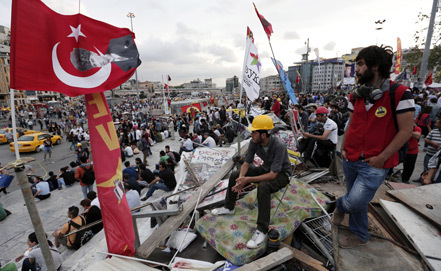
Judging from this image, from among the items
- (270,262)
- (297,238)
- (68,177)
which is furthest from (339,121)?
(68,177)

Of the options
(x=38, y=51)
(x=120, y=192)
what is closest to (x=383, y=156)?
(x=120, y=192)

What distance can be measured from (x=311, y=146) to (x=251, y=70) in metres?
3.41

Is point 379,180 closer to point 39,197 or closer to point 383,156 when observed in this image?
point 383,156

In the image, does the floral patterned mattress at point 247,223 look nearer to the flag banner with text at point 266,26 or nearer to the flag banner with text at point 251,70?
the flag banner with text at point 251,70

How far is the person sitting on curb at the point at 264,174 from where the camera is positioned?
3123 mm

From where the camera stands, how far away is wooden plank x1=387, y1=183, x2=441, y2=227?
315 cm

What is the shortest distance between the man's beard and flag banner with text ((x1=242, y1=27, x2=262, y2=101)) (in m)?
5.05

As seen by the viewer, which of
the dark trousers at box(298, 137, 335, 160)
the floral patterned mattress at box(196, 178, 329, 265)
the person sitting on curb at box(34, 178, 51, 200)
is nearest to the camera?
the floral patterned mattress at box(196, 178, 329, 265)

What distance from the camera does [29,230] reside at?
6.83m

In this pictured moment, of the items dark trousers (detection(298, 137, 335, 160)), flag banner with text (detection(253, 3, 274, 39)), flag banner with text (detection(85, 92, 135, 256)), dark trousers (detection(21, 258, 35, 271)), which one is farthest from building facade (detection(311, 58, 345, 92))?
dark trousers (detection(21, 258, 35, 271))

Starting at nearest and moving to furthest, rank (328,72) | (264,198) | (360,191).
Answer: (360,191) → (264,198) → (328,72)

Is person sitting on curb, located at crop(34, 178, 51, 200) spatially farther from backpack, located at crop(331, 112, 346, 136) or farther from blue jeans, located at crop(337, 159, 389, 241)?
backpack, located at crop(331, 112, 346, 136)

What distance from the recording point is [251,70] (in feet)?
25.2

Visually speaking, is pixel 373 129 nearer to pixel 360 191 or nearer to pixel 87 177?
pixel 360 191
